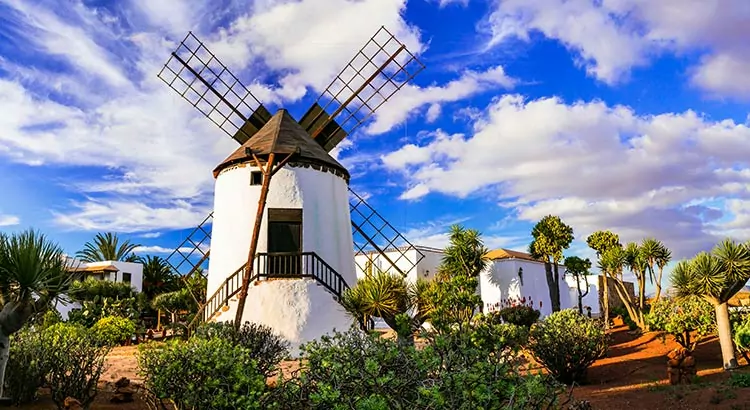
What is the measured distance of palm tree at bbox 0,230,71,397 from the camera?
7832 mm

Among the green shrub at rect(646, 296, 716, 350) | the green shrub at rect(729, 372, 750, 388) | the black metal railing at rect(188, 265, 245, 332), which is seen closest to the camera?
the green shrub at rect(729, 372, 750, 388)

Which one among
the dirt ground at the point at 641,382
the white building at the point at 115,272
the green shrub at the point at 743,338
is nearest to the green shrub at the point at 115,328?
the dirt ground at the point at 641,382

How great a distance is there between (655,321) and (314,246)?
433 inches

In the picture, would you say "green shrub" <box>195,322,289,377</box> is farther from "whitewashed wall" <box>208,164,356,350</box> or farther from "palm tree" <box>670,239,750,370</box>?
"palm tree" <box>670,239,750,370</box>

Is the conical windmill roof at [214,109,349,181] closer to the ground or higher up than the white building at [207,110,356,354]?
higher up


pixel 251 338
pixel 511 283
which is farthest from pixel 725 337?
pixel 511 283

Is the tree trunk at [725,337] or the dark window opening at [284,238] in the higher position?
the dark window opening at [284,238]

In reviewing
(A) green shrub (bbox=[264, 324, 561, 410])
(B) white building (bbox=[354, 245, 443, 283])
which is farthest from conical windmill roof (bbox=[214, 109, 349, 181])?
(B) white building (bbox=[354, 245, 443, 283])

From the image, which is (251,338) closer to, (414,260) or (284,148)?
(284,148)

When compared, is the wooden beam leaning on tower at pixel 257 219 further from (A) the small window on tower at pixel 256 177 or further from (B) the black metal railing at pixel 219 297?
(B) the black metal railing at pixel 219 297

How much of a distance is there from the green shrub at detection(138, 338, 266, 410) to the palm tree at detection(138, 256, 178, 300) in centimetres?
3156

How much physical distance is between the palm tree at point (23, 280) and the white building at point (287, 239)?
8105 millimetres

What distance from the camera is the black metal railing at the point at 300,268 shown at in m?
16.8

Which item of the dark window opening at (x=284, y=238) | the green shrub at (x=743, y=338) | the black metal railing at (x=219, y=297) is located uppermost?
the dark window opening at (x=284, y=238)
